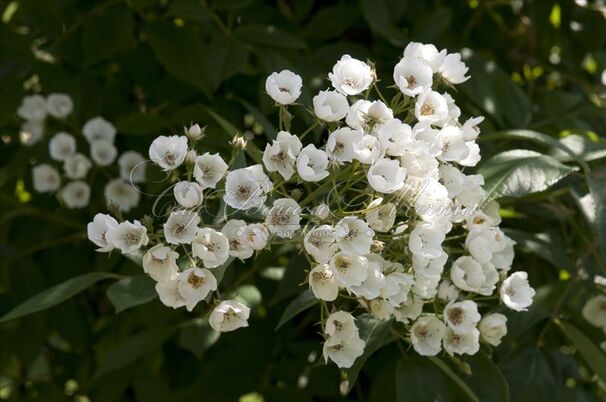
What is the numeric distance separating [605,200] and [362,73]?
445mm

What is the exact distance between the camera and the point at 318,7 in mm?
2314

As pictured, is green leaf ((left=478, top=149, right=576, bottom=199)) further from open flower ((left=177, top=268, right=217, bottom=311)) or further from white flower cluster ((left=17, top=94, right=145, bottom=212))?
white flower cluster ((left=17, top=94, right=145, bottom=212))

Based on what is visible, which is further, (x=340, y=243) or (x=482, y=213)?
(x=482, y=213)

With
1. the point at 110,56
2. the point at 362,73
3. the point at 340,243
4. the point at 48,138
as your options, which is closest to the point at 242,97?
the point at 110,56

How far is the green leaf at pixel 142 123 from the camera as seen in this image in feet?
6.17

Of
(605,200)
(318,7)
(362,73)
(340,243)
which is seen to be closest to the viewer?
(340,243)

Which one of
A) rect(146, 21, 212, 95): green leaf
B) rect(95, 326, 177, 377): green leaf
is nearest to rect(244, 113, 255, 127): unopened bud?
rect(146, 21, 212, 95): green leaf

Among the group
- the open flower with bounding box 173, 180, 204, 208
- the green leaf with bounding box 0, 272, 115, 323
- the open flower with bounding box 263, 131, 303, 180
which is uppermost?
the open flower with bounding box 263, 131, 303, 180

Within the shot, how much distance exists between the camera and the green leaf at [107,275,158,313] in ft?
4.44

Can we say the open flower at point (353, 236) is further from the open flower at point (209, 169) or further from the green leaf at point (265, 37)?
the green leaf at point (265, 37)

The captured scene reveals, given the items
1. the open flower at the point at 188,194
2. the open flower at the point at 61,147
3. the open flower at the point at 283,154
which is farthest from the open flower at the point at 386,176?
the open flower at the point at 61,147

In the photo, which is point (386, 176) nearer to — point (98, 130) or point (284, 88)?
point (284, 88)

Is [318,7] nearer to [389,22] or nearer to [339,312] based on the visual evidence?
[389,22]

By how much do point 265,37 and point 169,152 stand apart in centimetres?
63
